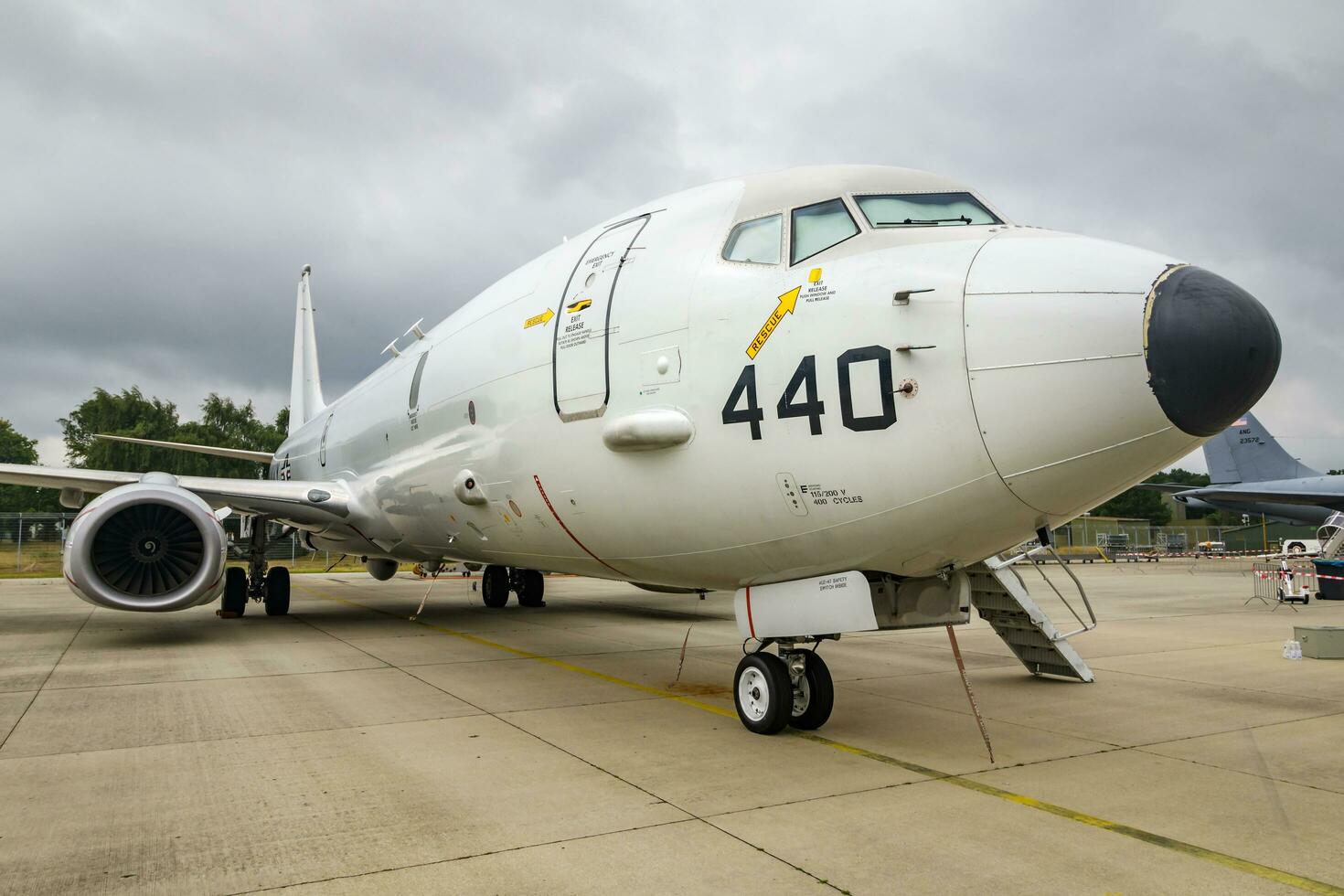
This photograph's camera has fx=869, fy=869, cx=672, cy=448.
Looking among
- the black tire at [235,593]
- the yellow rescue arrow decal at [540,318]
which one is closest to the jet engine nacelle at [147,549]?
the black tire at [235,593]

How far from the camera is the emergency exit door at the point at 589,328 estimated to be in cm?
612

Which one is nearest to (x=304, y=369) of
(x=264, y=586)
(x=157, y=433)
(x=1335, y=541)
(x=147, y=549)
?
(x=264, y=586)

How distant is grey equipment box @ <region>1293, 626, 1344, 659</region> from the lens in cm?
970

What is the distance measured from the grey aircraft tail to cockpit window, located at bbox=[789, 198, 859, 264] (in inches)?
1404

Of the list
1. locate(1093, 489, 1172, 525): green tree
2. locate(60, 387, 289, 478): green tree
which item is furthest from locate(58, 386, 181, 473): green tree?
locate(1093, 489, 1172, 525): green tree

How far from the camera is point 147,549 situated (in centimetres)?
1068

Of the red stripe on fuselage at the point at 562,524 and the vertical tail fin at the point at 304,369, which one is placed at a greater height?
the vertical tail fin at the point at 304,369

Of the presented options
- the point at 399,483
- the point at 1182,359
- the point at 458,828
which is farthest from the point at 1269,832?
the point at 399,483

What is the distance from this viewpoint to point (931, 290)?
4535mm

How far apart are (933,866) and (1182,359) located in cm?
244

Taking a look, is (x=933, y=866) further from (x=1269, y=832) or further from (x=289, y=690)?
(x=289, y=690)

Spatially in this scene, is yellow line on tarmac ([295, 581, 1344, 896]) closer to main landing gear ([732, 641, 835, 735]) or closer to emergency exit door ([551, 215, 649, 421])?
main landing gear ([732, 641, 835, 735])

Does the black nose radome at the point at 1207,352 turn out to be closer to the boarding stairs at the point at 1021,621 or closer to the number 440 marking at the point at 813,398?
the number 440 marking at the point at 813,398

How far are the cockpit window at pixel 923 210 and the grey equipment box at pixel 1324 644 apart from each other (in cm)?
760
